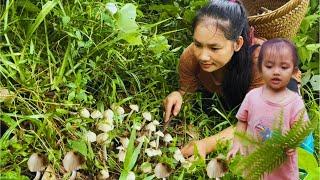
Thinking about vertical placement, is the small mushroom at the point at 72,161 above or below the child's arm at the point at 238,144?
below

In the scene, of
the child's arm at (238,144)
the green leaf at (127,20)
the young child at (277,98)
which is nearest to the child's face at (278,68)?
the young child at (277,98)

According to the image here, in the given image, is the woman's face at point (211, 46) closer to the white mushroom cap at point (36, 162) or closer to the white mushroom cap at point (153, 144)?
the white mushroom cap at point (153, 144)

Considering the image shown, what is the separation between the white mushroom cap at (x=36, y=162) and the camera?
1.84 meters

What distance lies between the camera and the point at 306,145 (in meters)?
2.09

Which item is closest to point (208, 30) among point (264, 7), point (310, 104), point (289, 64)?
point (289, 64)

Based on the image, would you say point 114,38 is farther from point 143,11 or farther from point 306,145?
point 306,145

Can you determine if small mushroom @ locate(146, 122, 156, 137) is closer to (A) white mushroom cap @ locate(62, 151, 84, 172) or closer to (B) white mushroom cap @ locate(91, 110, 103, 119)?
(B) white mushroom cap @ locate(91, 110, 103, 119)

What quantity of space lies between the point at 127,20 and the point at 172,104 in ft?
1.30

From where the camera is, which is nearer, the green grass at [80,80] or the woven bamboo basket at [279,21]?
the green grass at [80,80]

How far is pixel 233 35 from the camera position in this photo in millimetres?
2213

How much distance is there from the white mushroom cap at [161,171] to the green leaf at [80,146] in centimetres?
26

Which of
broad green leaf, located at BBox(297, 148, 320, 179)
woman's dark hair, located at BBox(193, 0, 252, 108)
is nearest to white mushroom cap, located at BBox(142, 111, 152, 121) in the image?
woman's dark hair, located at BBox(193, 0, 252, 108)

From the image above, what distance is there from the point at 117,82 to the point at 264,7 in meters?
1.28

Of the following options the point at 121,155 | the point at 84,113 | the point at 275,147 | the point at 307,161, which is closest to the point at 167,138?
the point at 121,155
